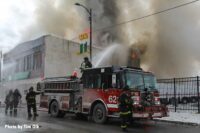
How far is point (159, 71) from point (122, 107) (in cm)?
2567

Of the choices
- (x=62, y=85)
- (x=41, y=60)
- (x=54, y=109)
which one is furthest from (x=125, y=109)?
(x=41, y=60)

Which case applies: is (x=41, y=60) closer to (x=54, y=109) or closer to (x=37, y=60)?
(x=37, y=60)

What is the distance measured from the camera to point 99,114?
1349 cm

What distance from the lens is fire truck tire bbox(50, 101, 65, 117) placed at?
16.1 m

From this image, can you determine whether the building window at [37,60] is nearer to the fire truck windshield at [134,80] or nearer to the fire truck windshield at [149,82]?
the fire truck windshield at [149,82]

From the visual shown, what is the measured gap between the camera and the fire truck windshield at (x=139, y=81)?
1267cm

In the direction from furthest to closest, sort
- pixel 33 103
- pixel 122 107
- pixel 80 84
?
pixel 33 103 < pixel 80 84 < pixel 122 107

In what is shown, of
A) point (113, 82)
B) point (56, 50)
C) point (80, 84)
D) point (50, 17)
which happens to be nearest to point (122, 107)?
point (113, 82)

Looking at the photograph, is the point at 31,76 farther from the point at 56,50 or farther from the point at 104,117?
the point at 104,117

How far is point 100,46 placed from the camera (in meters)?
39.8

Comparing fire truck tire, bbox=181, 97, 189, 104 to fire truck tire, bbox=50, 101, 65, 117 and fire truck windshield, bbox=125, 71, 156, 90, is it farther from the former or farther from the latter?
fire truck tire, bbox=50, 101, 65, 117

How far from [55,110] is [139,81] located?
5337mm

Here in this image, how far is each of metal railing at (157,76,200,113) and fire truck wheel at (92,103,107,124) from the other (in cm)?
460

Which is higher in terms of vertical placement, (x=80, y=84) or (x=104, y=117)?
(x=80, y=84)
